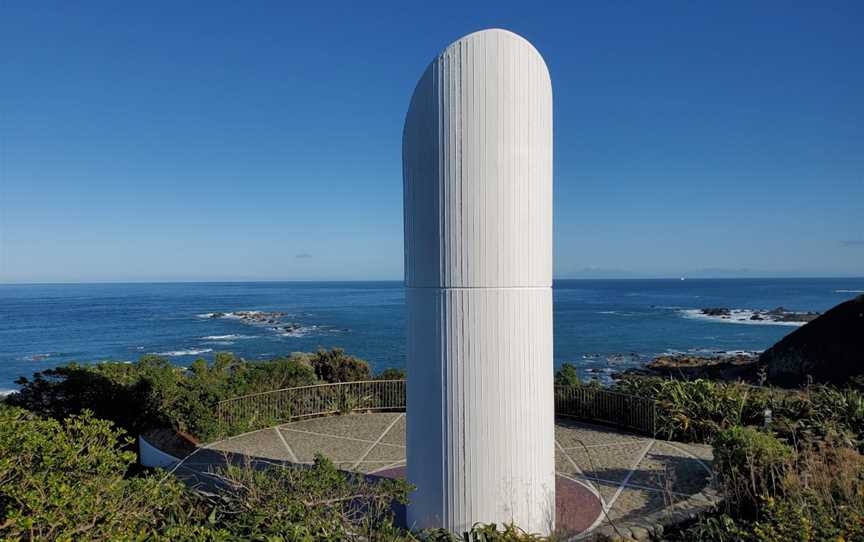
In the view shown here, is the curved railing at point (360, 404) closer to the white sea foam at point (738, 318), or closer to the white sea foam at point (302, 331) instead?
the white sea foam at point (302, 331)

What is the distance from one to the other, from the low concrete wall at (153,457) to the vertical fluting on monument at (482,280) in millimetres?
7143

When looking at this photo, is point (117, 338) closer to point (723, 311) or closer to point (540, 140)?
point (540, 140)

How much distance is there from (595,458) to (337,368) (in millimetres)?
11274

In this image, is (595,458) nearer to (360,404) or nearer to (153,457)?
(360,404)

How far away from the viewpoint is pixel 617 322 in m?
78.1

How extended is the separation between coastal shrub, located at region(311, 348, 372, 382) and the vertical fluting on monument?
39.8 feet

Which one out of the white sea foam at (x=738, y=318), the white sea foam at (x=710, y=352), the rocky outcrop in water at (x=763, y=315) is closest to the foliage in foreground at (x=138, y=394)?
the white sea foam at (x=710, y=352)

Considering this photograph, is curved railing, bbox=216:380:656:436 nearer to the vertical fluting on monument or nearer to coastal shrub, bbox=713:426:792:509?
coastal shrub, bbox=713:426:792:509

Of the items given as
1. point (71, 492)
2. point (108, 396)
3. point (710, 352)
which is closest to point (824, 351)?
point (710, 352)

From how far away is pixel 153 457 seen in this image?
38.0 feet

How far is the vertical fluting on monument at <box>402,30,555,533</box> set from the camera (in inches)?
248

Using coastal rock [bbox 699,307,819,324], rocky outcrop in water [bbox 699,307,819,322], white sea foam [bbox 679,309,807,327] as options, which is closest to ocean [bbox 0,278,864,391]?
white sea foam [bbox 679,309,807,327]

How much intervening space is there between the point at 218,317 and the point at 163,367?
8332cm

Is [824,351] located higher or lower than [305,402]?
lower
